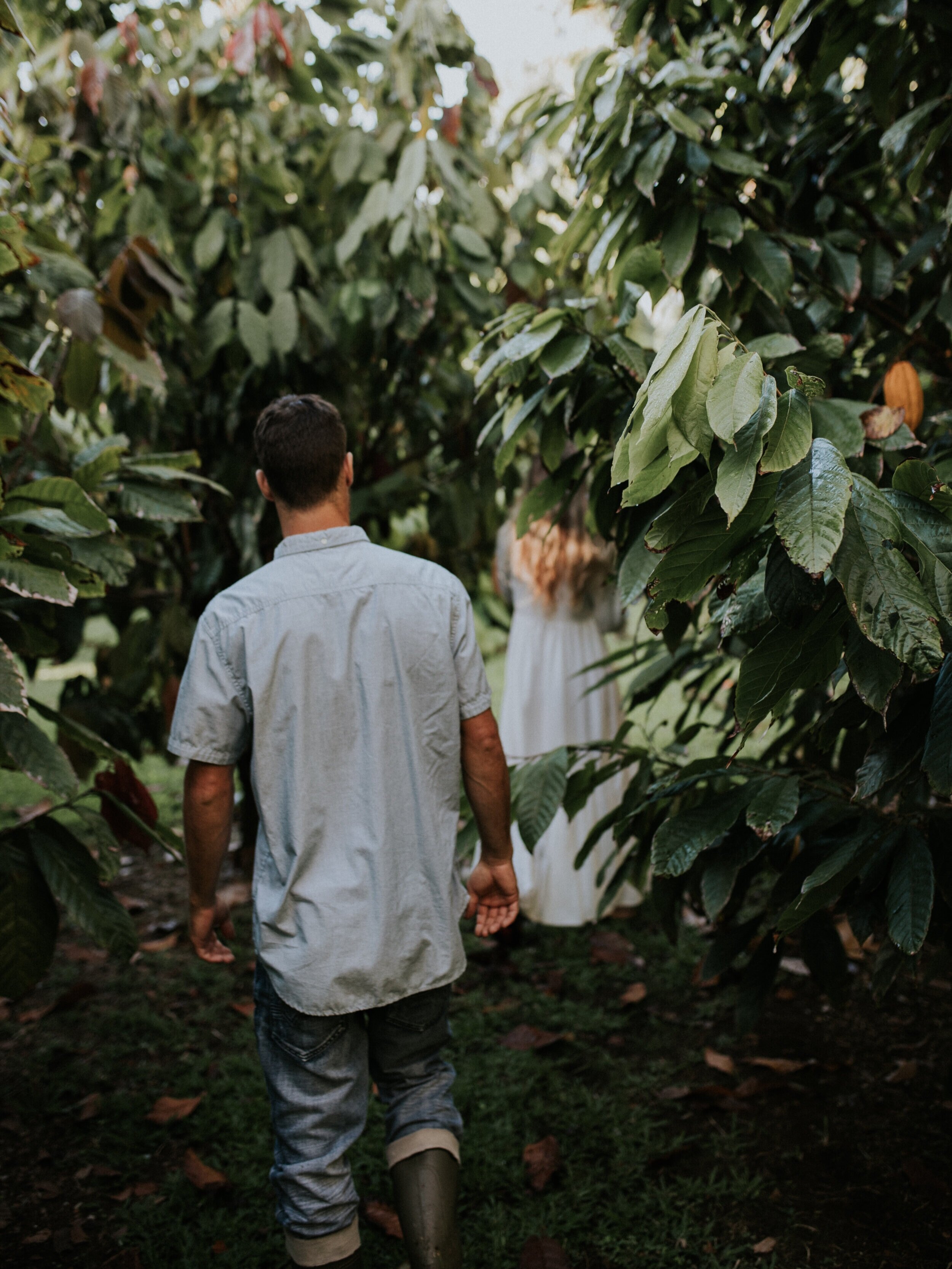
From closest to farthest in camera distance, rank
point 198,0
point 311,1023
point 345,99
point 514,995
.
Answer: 1. point 311,1023
2. point 514,995
3. point 345,99
4. point 198,0

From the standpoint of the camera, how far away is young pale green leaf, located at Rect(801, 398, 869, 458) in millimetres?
1353

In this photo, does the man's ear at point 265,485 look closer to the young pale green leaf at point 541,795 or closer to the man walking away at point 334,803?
the man walking away at point 334,803

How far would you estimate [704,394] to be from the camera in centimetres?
98

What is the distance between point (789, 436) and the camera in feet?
3.18

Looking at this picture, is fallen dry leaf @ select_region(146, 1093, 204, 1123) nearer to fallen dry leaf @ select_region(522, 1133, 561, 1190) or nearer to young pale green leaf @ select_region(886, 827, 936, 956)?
fallen dry leaf @ select_region(522, 1133, 561, 1190)

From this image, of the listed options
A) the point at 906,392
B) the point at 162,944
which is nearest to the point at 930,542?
the point at 906,392

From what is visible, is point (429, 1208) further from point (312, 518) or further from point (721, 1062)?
point (312, 518)

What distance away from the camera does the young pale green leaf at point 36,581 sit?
4.85ft

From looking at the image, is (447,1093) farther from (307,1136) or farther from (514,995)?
(514,995)

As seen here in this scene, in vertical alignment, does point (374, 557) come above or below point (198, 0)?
below

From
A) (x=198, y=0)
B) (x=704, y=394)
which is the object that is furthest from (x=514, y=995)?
(x=198, y=0)

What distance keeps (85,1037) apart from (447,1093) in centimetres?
135

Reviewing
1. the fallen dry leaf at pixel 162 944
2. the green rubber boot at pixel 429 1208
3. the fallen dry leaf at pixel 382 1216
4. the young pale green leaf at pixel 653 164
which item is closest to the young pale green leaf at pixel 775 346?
the young pale green leaf at pixel 653 164

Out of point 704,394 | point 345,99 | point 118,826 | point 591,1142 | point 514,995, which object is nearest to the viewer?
point 704,394
